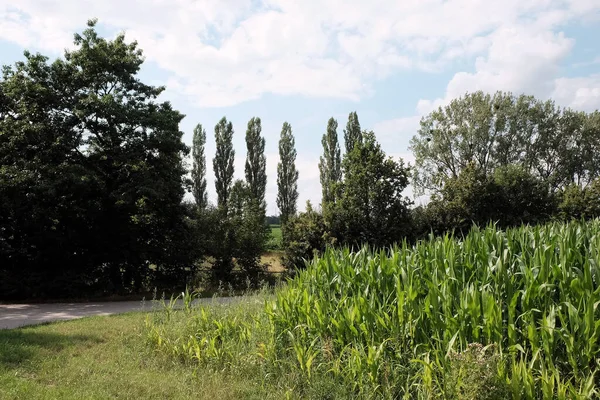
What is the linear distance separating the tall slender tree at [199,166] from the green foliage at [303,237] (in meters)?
22.6

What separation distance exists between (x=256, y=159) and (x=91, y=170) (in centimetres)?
2570

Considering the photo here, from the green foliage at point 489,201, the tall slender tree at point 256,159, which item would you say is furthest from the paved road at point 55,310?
the tall slender tree at point 256,159

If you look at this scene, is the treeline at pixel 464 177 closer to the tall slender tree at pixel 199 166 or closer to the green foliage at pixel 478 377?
the green foliage at pixel 478 377

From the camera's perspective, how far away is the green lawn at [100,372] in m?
4.94

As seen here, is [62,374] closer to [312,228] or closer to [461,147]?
[312,228]

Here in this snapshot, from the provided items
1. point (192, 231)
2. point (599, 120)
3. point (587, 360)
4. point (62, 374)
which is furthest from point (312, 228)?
point (599, 120)

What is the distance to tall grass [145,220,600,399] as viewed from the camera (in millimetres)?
3635

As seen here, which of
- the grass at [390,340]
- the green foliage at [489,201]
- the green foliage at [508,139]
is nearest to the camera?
the grass at [390,340]

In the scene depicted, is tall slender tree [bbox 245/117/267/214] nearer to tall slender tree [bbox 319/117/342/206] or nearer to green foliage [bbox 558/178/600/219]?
tall slender tree [bbox 319/117/342/206]

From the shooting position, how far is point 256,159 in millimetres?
39125

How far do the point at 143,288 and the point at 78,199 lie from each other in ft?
12.6

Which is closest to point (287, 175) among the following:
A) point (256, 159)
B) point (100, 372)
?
point (256, 159)

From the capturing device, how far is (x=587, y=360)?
11.8 ft

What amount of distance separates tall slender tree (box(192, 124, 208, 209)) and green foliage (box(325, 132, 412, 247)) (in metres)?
24.2
